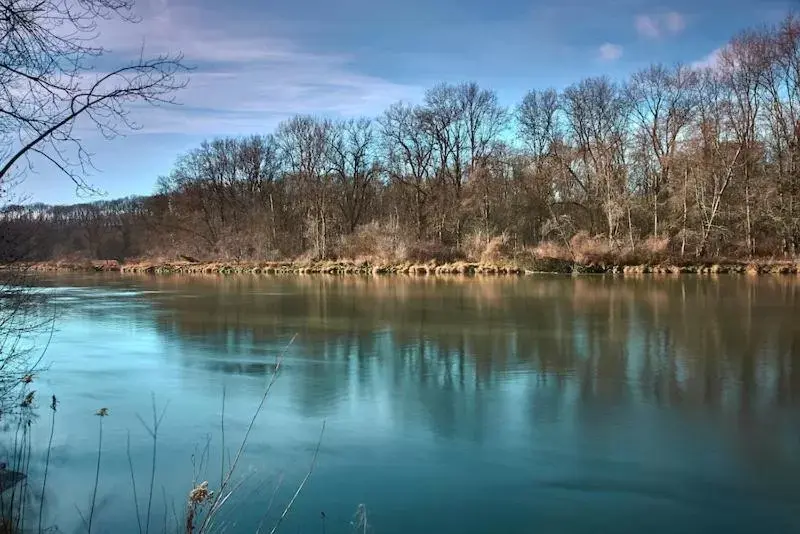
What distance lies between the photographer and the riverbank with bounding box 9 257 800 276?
2422 centimetres

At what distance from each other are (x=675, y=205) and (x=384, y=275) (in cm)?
1298

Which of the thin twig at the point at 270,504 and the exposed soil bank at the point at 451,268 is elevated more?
the exposed soil bank at the point at 451,268

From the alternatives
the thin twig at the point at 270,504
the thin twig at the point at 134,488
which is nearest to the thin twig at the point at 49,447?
the thin twig at the point at 134,488

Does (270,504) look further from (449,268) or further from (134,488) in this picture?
(449,268)

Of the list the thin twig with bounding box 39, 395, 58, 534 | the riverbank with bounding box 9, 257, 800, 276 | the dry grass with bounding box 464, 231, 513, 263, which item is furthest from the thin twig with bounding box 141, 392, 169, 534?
the dry grass with bounding box 464, 231, 513, 263

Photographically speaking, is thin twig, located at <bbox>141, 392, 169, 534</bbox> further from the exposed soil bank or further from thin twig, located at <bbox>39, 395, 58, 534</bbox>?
the exposed soil bank

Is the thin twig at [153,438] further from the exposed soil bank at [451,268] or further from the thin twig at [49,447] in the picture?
the exposed soil bank at [451,268]

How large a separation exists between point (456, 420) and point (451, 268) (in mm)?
22208

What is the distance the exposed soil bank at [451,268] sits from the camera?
24172mm

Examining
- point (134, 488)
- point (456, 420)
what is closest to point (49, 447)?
point (134, 488)

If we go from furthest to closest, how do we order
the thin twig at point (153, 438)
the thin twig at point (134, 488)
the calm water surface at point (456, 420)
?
the calm water surface at point (456, 420), the thin twig at point (153, 438), the thin twig at point (134, 488)

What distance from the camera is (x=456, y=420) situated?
19.9 feet

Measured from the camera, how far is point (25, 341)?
36.2 feet

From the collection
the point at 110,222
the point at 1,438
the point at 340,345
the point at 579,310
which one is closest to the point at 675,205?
the point at 579,310
